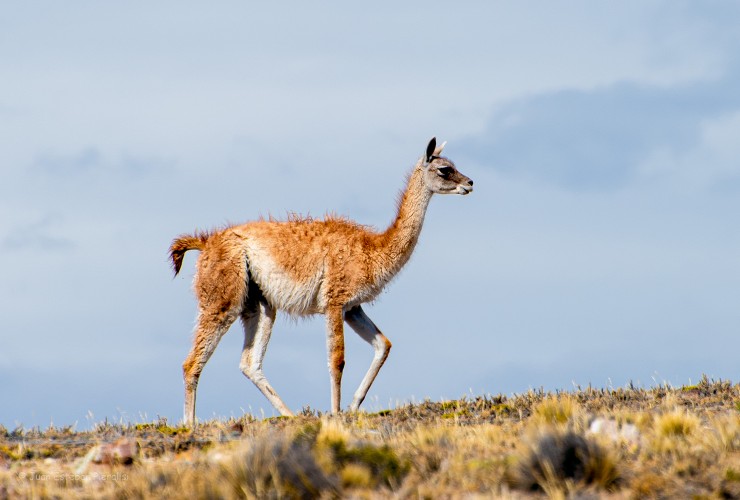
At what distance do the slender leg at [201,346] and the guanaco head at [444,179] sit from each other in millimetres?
3838

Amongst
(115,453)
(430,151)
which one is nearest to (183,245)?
(430,151)

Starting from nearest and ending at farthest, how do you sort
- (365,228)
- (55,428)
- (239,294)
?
(55,428)
(239,294)
(365,228)

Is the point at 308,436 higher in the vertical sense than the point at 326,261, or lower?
lower

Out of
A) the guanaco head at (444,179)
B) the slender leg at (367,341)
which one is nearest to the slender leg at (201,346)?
the slender leg at (367,341)

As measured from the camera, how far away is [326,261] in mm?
15172

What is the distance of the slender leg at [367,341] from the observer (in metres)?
15.0

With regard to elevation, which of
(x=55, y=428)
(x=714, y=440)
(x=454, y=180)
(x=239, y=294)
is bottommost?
(x=714, y=440)

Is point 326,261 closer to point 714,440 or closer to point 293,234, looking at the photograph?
point 293,234

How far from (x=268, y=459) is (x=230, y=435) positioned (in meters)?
3.65

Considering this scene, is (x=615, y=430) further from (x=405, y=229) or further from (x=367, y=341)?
(x=405, y=229)

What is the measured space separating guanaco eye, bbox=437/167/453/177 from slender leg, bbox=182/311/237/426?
3.99 metres

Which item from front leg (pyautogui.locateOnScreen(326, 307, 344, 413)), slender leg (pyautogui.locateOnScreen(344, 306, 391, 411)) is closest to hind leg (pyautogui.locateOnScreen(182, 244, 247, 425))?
front leg (pyautogui.locateOnScreen(326, 307, 344, 413))

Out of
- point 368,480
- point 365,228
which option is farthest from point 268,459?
point 365,228

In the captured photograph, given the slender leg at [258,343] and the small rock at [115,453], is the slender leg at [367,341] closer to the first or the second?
the slender leg at [258,343]
